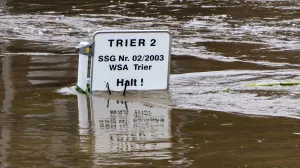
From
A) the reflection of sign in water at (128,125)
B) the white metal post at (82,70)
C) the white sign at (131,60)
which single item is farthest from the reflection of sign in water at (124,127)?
the white sign at (131,60)

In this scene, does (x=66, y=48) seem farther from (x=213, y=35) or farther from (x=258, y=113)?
(x=258, y=113)

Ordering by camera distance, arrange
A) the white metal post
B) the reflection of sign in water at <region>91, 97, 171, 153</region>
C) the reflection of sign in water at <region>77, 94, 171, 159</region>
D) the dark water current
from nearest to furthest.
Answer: the dark water current < the reflection of sign in water at <region>77, 94, 171, 159</region> < the reflection of sign in water at <region>91, 97, 171, 153</region> < the white metal post

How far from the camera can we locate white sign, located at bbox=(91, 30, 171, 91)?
449 inches

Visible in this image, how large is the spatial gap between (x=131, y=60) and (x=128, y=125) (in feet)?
7.68

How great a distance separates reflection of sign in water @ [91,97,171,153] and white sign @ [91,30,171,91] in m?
0.55

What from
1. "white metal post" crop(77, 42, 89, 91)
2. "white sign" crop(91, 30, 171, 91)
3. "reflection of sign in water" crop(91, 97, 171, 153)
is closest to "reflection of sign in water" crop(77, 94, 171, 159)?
"reflection of sign in water" crop(91, 97, 171, 153)

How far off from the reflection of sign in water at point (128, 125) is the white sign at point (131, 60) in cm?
55

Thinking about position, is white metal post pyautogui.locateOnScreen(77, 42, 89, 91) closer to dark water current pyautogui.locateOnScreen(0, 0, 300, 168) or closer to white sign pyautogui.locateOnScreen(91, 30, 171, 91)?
white sign pyautogui.locateOnScreen(91, 30, 171, 91)

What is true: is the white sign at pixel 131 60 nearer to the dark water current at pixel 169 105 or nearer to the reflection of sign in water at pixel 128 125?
the dark water current at pixel 169 105

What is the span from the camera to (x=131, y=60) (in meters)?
11.5

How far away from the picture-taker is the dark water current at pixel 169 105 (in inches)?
313

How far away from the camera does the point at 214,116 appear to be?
386 inches

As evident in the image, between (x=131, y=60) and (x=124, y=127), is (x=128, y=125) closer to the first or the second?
(x=124, y=127)

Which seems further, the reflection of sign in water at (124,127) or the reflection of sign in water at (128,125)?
the reflection of sign in water at (128,125)
